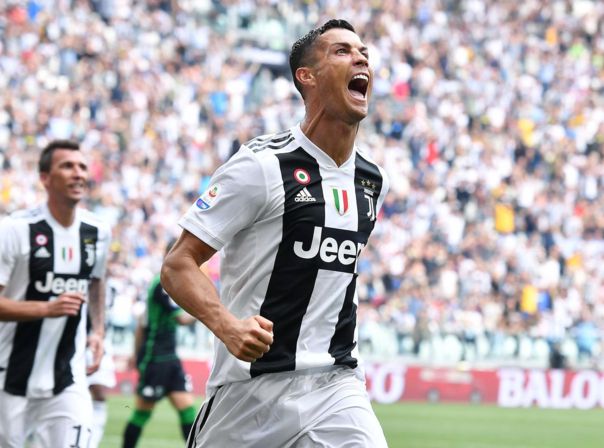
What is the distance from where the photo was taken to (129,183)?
2320 centimetres

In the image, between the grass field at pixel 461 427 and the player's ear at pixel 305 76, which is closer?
the player's ear at pixel 305 76

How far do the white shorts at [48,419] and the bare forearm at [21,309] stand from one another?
0.57 meters

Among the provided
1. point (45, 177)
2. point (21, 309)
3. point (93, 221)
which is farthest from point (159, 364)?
point (21, 309)

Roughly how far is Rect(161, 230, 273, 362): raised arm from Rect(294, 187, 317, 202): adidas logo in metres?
0.43

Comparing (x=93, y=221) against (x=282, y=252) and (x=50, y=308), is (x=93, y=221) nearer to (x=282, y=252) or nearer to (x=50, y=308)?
(x=50, y=308)

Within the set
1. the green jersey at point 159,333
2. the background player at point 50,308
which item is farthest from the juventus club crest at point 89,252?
the green jersey at point 159,333

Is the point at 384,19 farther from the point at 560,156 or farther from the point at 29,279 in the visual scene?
the point at 29,279

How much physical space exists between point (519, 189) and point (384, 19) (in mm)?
5955

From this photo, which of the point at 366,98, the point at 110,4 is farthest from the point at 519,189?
the point at 366,98

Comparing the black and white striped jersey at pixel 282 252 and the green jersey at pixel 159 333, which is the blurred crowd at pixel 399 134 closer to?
the green jersey at pixel 159 333

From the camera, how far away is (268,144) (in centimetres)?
536

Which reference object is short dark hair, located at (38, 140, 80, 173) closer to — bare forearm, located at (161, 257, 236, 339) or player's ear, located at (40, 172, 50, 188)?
player's ear, located at (40, 172, 50, 188)

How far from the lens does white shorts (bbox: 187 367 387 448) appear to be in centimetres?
518

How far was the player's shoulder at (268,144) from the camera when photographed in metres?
5.25
